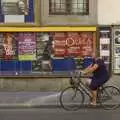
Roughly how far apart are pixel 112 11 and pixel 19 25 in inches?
129

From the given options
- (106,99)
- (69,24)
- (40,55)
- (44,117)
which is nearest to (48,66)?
(40,55)

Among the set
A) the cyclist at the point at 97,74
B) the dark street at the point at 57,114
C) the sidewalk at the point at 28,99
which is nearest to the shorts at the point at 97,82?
the cyclist at the point at 97,74

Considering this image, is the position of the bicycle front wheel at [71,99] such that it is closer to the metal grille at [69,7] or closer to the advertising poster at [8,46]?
the advertising poster at [8,46]

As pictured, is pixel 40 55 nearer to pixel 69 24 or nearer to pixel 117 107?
pixel 69 24

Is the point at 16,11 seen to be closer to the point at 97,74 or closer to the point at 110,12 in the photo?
the point at 110,12

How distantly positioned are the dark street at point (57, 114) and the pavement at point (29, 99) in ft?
1.70

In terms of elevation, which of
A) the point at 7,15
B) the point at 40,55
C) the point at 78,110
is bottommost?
the point at 78,110

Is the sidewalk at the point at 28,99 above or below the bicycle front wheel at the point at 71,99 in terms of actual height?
below

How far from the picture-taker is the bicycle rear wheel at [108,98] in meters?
14.6

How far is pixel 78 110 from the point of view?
14.4 m

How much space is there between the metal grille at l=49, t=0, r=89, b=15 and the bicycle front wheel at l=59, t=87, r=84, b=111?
16.9 ft

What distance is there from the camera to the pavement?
1525cm

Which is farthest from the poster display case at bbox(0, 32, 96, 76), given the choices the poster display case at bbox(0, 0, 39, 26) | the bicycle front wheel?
the bicycle front wheel

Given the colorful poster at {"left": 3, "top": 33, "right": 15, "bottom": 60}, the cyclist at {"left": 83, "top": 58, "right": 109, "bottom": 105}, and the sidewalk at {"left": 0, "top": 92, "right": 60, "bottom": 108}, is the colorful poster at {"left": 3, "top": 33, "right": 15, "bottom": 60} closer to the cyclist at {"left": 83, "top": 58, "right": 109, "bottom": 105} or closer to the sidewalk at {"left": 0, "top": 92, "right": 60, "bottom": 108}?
the sidewalk at {"left": 0, "top": 92, "right": 60, "bottom": 108}
